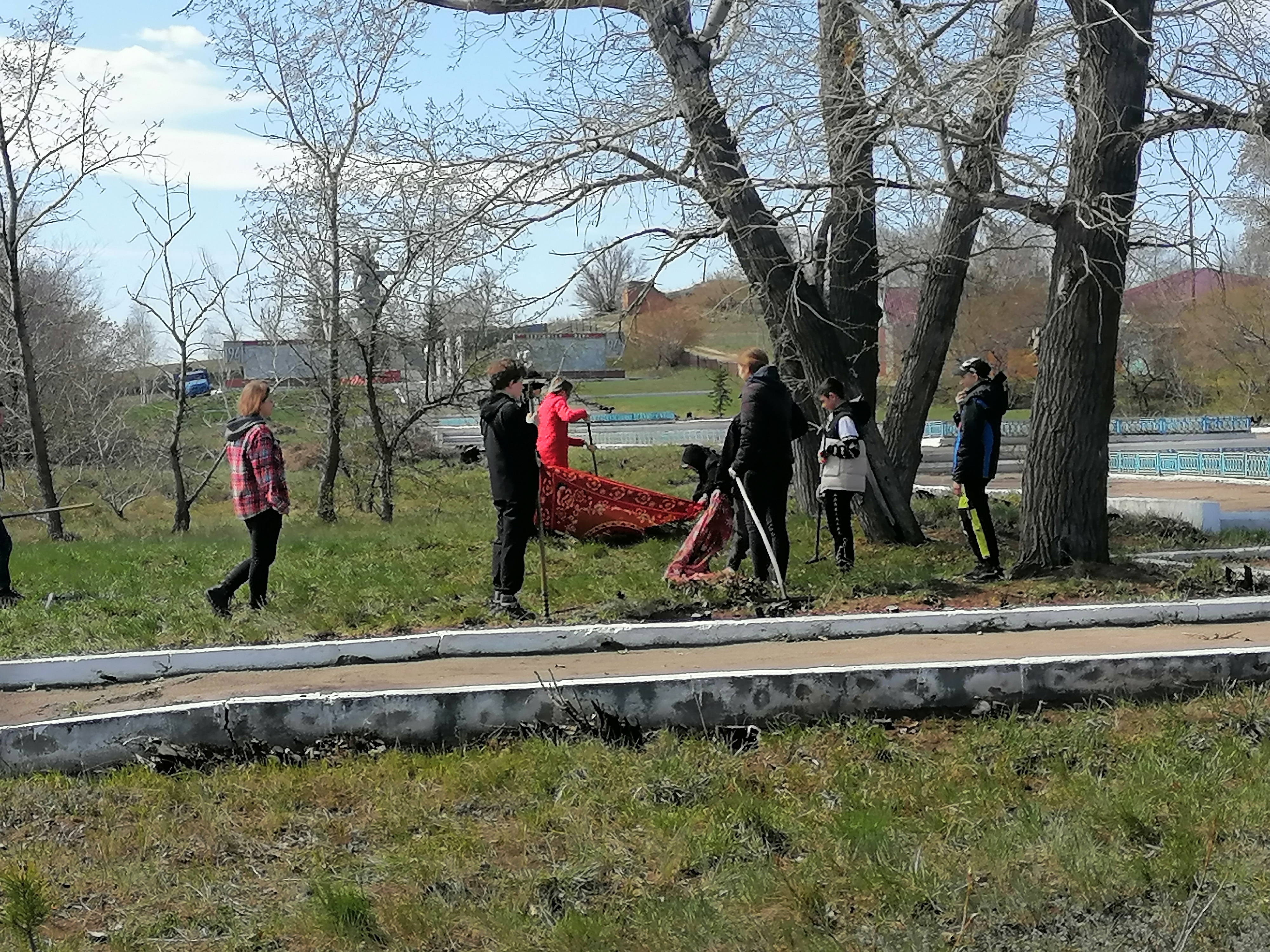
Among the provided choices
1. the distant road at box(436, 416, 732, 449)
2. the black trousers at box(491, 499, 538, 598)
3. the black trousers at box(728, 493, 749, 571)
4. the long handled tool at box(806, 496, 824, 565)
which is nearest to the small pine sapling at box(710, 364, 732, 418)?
the distant road at box(436, 416, 732, 449)

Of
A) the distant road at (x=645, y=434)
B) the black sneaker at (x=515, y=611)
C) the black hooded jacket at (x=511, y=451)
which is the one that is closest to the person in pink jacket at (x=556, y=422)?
the black hooded jacket at (x=511, y=451)

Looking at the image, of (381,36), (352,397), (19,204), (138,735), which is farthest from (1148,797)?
→ (19,204)

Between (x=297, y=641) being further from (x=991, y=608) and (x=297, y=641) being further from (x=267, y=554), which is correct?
(x=991, y=608)

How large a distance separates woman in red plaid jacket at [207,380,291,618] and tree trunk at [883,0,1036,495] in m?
5.04

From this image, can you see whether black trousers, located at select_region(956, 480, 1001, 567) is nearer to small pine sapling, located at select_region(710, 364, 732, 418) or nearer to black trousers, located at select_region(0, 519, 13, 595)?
black trousers, located at select_region(0, 519, 13, 595)

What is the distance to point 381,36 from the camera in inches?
501

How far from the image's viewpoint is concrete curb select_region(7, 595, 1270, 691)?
7.42 m

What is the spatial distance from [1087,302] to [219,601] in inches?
247

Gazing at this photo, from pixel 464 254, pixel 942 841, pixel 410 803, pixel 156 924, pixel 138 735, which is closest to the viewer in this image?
pixel 156 924

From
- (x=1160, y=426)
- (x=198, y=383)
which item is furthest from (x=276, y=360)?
(x=1160, y=426)

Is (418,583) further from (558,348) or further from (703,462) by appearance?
(558,348)

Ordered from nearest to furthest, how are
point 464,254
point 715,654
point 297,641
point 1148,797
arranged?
1. point 1148,797
2. point 715,654
3. point 297,641
4. point 464,254

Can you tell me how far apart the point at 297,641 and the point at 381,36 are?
6964mm

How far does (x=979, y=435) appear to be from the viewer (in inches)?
400
